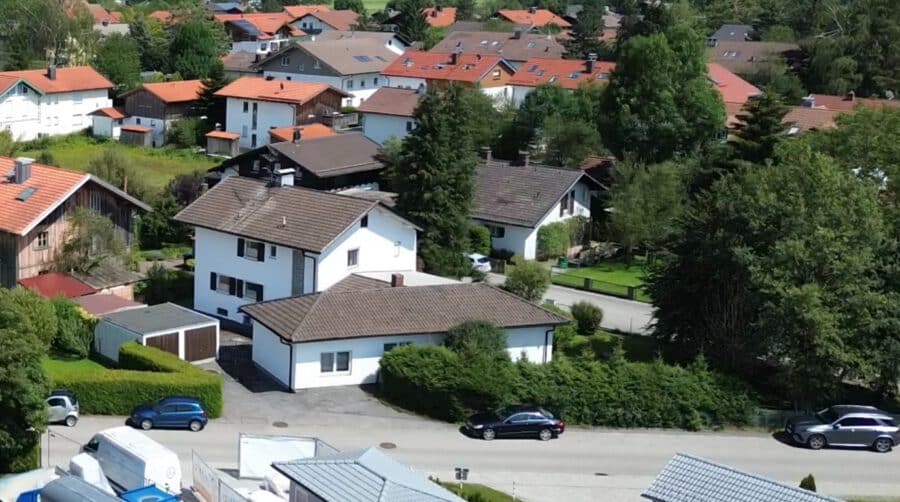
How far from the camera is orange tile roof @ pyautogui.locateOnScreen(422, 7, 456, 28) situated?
147 metres

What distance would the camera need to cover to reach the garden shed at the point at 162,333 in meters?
39.7

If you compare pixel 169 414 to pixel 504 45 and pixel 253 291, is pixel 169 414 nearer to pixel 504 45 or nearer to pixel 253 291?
pixel 253 291

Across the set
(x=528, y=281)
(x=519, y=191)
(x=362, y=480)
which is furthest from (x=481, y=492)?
(x=519, y=191)

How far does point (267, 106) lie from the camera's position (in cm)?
8025

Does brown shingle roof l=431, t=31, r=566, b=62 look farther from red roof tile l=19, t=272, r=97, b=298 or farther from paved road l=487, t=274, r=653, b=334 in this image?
red roof tile l=19, t=272, r=97, b=298

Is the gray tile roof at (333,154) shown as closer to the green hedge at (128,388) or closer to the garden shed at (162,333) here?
the garden shed at (162,333)

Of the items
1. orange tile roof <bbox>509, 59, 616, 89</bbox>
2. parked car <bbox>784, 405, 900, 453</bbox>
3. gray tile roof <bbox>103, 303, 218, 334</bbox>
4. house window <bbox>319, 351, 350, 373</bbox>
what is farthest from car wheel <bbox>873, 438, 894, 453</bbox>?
orange tile roof <bbox>509, 59, 616, 89</bbox>

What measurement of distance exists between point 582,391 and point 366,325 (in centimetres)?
736

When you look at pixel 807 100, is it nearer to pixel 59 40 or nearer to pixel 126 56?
pixel 126 56

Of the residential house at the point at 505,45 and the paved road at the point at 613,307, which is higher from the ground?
the residential house at the point at 505,45

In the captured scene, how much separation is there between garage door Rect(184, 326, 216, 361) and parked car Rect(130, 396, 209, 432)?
6.02m

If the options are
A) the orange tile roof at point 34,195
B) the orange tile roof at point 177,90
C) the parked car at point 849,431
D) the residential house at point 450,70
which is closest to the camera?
the parked car at point 849,431

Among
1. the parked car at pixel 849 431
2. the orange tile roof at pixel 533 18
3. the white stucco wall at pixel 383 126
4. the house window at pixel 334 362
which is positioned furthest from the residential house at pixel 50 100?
the orange tile roof at pixel 533 18

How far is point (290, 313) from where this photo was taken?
130ft
